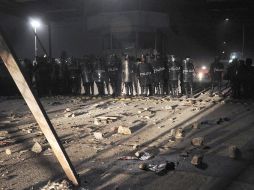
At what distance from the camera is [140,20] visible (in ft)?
73.6

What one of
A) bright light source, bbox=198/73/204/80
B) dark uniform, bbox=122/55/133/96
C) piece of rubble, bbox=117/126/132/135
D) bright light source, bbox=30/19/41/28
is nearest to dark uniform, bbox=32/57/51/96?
dark uniform, bbox=122/55/133/96

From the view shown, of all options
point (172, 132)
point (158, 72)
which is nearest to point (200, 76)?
point (158, 72)

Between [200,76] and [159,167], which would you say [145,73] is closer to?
[159,167]

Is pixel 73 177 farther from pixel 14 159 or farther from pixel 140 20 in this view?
pixel 140 20

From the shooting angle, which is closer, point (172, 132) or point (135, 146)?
point (135, 146)

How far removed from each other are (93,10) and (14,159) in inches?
776

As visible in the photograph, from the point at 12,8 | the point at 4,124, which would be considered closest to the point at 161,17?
the point at 12,8

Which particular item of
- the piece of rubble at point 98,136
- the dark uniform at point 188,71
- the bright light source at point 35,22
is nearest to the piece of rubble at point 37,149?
the piece of rubble at point 98,136

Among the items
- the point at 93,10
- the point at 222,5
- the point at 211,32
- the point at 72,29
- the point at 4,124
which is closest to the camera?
the point at 4,124

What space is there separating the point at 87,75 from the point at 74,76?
1.04 meters

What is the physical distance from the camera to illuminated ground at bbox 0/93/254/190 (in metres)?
4.84

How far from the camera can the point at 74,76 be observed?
1681cm

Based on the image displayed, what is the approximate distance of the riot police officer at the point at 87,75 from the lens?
1605 cm

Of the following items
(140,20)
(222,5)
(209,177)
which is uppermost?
(222,5)
